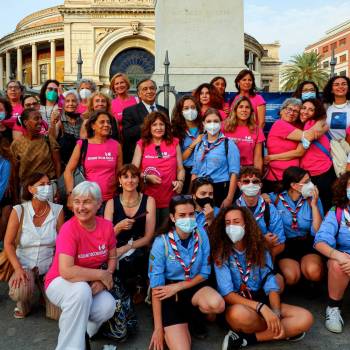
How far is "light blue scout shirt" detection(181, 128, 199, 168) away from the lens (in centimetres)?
557

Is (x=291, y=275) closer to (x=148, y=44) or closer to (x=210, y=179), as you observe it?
(x=210, y=179)

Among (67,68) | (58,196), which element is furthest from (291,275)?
(67,68)

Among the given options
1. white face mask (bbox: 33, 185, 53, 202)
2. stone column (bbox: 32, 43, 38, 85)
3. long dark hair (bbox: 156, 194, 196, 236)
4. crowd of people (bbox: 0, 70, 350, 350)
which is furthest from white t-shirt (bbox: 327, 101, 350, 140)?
stone column (bbox: 32, 43, 38, 85)

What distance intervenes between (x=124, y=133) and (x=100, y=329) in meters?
2.81

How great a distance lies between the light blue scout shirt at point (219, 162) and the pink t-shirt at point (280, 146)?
624 mm

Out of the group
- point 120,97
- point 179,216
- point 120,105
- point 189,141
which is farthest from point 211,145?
point 120,97

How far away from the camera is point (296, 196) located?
4750 millimetres

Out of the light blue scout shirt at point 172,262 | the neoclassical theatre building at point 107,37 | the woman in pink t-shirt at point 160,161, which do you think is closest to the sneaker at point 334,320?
the light blue scout shirt at point 172,262

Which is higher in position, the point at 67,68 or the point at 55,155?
the point at 67,68

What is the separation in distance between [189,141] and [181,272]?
2.10 meters

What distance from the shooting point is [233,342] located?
375 cm

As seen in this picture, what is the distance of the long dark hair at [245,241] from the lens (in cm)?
403

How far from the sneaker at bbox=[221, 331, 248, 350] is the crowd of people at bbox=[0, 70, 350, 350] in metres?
0.01

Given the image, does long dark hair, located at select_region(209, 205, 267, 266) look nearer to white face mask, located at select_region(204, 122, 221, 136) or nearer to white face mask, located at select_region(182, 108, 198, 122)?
white face mask, located at select_region(204, 122, 221, 136)
